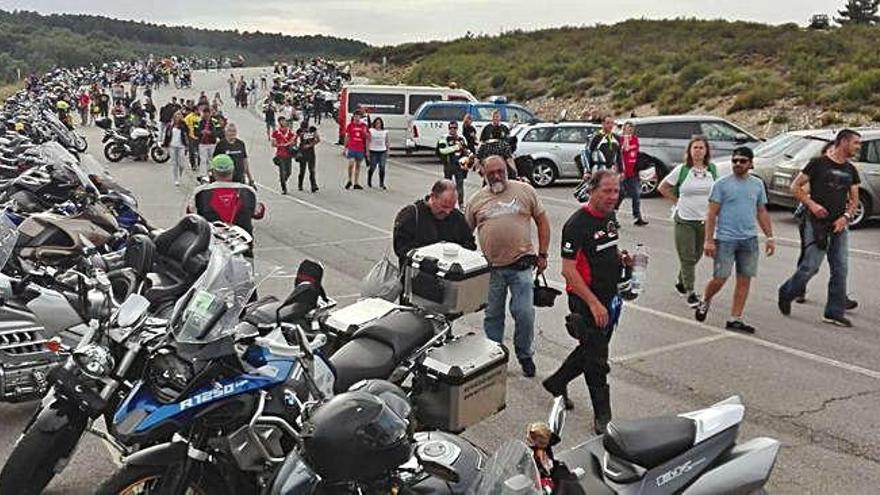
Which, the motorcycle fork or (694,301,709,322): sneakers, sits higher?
the motorcycle fork

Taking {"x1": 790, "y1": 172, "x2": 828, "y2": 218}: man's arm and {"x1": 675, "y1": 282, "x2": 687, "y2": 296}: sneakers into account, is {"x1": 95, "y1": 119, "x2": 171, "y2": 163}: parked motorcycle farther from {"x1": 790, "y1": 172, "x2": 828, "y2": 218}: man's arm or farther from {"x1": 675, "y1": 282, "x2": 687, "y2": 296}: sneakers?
{"x1": 790, "y1": 172, "x2": 828, "y2": 218}: man's arm

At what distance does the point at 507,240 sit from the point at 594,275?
105 centimetres

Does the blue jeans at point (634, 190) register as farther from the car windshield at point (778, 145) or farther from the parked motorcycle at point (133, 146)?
the parked motorcycle at point (133, 146)

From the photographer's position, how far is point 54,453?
4188 mm

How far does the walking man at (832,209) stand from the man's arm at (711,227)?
903 millimetres

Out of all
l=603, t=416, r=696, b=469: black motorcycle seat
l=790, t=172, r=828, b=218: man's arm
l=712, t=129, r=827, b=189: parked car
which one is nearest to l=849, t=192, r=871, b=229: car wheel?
l=712, t=129, r=827, b=189: parked car

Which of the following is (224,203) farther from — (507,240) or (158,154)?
(158,154)

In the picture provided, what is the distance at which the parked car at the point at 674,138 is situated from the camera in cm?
1805

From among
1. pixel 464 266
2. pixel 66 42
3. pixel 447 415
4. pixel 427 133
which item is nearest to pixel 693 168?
pixel 464 266

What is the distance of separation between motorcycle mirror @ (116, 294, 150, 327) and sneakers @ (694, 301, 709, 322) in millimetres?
5549

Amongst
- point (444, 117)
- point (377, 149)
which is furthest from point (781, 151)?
point (444, 117)

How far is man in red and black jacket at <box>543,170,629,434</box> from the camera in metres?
5.45

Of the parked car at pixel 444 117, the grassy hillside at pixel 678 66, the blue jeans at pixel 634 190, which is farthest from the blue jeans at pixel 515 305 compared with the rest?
the grassy hillside at pixel 678 66

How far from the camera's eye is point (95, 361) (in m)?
3.86
